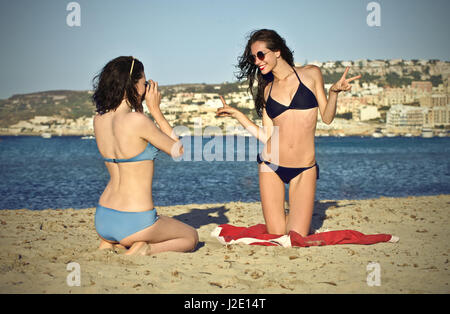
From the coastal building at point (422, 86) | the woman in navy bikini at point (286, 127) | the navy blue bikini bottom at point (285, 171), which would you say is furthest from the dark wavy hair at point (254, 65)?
the coastal building at point (422, 86)

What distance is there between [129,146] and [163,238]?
1.02m

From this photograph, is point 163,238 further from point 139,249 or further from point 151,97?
point 151,97

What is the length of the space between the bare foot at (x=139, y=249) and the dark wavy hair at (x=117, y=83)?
1286 millimetres

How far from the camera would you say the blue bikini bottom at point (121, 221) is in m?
4.16

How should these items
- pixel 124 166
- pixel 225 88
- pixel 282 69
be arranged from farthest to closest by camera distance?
pixel 225 88, pixel 282 69, pixel 124 166

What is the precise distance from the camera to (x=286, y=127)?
5.29m

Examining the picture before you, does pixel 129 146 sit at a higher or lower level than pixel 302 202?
higher

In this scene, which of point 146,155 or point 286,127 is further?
point 286,127

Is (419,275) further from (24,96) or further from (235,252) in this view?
(24,96)

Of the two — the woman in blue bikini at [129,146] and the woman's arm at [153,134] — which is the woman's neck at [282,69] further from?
the woman's arm at [153,134]

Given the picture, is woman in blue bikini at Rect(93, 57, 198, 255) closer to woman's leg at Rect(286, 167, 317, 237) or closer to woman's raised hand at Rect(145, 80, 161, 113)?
woman's raised hand at Rect(145, 80, 161, 113)

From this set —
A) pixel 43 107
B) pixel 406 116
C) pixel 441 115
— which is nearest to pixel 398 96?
pixel 441 115

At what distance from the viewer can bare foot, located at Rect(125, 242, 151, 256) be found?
4.29m

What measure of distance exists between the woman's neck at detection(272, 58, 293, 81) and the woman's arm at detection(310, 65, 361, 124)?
0.27 m
